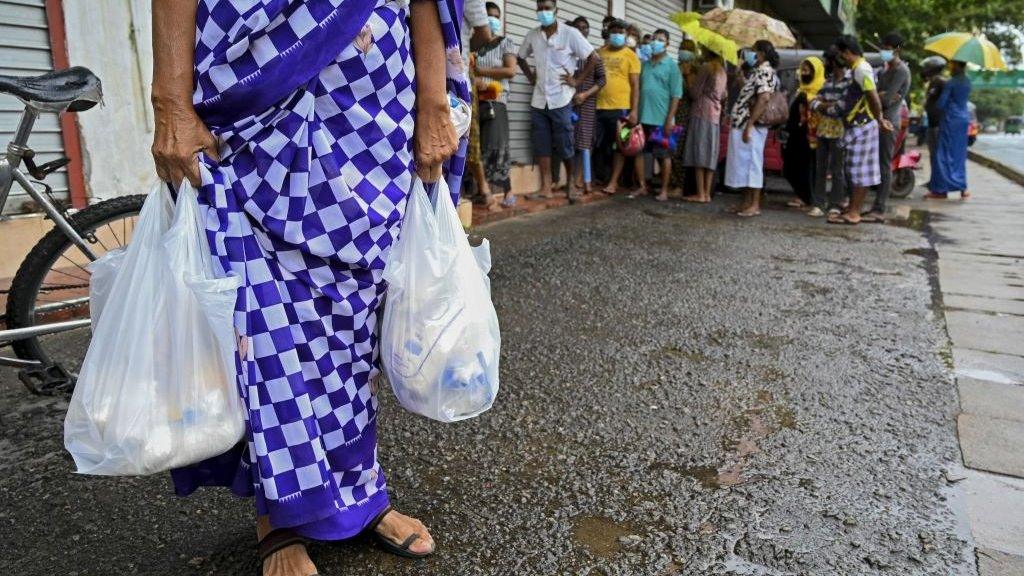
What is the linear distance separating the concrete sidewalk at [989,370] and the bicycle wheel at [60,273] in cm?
288

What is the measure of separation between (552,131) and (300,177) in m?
6.42

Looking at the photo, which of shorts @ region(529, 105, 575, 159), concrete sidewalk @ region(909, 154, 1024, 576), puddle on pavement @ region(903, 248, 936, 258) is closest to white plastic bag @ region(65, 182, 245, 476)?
concrete sidewalk @ region(909, 154, 1024, 576)

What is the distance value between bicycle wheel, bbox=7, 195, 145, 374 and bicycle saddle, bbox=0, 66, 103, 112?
40 centimetres

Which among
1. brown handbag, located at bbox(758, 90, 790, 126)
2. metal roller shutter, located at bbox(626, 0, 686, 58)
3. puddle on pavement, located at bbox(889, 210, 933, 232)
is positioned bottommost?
puddle on pavement, located at bbox(889, 210, 933, 232)

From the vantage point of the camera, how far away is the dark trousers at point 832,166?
731 cm

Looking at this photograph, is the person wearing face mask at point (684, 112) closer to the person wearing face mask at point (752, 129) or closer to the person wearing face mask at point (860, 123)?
the person wearing face mask at point (752, 129)

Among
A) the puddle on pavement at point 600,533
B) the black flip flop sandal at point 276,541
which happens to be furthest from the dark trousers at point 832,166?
the black flip flop sandal at point 276,541

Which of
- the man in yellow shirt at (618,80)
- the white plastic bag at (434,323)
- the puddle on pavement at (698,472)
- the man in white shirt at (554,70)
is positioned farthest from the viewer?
the man in yellow shirt at (618,80)

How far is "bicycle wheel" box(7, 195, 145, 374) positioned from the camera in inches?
107

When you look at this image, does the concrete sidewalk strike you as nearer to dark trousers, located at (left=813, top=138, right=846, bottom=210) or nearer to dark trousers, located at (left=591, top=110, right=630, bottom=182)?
dark trousers, located at (left=813, top=138, right=846, bottom=210)

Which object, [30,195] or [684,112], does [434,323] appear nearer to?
[30,195]

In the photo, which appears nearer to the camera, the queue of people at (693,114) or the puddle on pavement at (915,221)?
the queue of people at (693,114)

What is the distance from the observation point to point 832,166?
749cm

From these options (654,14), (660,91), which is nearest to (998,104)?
(654,14)
